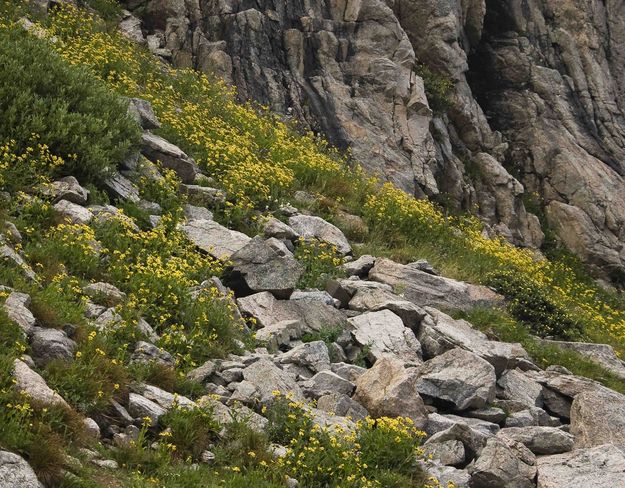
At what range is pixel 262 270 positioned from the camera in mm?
11516

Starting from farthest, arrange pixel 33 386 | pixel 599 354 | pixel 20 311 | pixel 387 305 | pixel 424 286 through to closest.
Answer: pixel 599 354
pixel 424 286
pixel 387 305
pixel 20 311
pixel 33 386

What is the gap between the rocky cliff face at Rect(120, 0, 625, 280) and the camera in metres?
22.9

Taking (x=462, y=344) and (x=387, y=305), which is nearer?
(x=462, y=344)

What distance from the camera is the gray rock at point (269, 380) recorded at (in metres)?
8.39

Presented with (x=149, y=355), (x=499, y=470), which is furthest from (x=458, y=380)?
(x=149, y=355)

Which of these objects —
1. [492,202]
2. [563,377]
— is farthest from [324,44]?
A: [563,377]

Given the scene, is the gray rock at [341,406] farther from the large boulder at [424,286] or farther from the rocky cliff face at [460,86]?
the rocky cliff face at [460,86]

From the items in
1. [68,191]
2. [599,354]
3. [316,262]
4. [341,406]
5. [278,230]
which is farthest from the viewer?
[599,354]

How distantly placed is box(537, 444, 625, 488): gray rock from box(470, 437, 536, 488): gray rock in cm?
19

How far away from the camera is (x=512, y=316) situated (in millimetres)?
14953

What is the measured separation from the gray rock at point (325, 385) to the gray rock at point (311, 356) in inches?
14.7

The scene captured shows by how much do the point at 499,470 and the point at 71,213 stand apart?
632 cm

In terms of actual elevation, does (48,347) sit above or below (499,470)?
above

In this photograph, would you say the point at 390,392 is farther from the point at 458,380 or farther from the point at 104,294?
the point at 104,294
